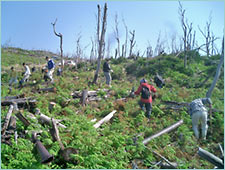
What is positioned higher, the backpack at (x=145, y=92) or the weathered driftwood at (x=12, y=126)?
the backpack at (x=145, y=92)

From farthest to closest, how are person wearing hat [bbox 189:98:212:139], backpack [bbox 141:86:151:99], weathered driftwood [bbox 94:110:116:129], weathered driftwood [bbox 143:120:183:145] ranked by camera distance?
1. backpack [bbox 141:86:151:99]
2. weathered driftwood [bbox 94:110:116:129]
3. person wearing hat [bbox 189:98:212:139]
4. weathered driftwood [bbox 143:120:183:145]

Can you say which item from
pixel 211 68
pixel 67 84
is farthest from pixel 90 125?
pixel 211 68

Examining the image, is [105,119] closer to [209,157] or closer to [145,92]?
[145,92]

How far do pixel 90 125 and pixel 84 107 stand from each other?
7.76ft

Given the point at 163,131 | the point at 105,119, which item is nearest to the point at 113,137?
the point at 105,119

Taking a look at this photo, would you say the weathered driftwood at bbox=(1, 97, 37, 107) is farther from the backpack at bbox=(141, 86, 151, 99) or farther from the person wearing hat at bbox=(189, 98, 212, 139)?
the person wearing hat at bbox=(189, 98, 212, 139)

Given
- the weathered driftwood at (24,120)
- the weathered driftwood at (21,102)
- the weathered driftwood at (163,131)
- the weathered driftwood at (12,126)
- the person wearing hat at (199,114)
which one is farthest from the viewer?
the weathered driftwood at (21,102)

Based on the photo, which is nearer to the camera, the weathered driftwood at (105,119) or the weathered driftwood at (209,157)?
the weathered driftwood at (209,157)

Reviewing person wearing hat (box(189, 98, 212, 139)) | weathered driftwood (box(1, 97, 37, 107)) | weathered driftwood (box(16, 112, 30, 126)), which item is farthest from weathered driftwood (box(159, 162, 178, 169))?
weathered driftwood (box(1, 97, 37, 107))

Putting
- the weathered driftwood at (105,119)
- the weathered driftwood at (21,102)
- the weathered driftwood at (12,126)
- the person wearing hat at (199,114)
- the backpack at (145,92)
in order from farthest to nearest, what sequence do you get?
the backpack at (145,92) < the weathered driftwood at (21,102) < the weathered driftwood at (105,119) < the person wearing hat at (199,114) < the weathered driftwood at (12,126)

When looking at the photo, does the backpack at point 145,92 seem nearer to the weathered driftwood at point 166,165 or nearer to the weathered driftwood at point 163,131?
the weathered driftwood at point 163,131

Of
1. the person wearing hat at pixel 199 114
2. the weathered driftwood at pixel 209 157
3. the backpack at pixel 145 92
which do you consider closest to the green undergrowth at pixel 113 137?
the person wearing hat at pixel 199 114

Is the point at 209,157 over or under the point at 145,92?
under

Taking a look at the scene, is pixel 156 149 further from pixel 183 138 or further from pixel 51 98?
pixel 51 98
